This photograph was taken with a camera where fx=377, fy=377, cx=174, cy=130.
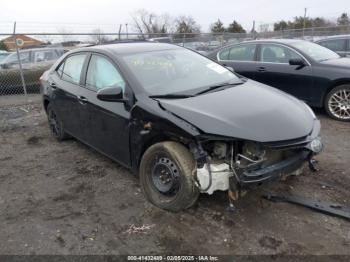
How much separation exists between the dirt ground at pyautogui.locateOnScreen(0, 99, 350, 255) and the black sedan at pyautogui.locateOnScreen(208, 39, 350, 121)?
1805 millimetres

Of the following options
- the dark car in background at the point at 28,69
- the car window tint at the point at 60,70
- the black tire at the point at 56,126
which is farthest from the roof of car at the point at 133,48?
the dark car in background at the point at 28,69

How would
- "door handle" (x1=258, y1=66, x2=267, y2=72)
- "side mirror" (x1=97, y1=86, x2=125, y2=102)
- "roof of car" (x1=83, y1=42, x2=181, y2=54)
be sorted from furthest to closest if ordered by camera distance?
"door handle" (x1=258, y1=66, x2=267, y2=72)
"roof of car" (x1=83, y1=42, x2=181, y2=54)
"side mirror" (x1=97, y1=86, x2=125, y2=102)

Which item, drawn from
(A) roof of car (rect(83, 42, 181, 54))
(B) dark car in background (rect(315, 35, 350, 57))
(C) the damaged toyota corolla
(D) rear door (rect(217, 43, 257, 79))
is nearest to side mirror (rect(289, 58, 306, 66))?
(D) rear door (rect(217, 43, 257, 79))

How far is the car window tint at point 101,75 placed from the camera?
434cm

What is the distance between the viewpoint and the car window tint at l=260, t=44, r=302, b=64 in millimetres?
7477

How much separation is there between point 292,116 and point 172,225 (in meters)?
1.56

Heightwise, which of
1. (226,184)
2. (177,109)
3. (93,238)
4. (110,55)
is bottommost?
(93,238)

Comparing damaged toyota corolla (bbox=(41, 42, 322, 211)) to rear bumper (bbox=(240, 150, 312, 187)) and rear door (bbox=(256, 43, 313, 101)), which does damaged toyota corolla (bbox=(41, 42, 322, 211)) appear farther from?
rear door (bbox=(256, 43, 313, 101))

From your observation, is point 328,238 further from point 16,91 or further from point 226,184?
point 16,91

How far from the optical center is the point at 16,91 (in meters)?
11.5

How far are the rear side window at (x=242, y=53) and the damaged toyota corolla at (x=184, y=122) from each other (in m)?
3.43

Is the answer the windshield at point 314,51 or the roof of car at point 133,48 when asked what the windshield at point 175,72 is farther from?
the windshield at point 314,51

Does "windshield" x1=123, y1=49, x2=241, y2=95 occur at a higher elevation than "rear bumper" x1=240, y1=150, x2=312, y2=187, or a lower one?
higher

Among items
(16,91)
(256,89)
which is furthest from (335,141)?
(16,91)
